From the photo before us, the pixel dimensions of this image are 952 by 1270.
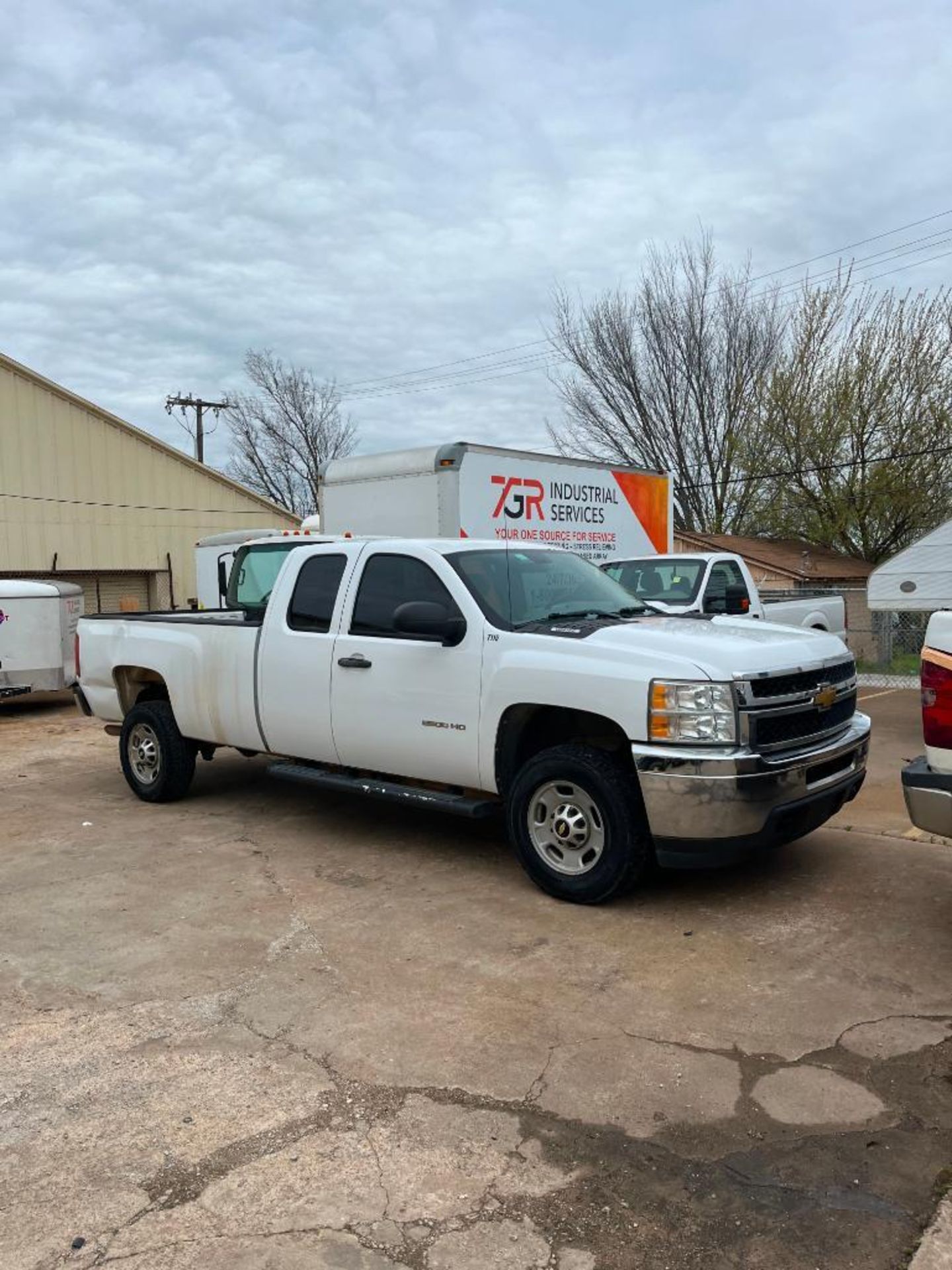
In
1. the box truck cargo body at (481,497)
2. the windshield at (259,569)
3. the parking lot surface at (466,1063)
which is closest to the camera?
the parking lot surface at (466,1063)

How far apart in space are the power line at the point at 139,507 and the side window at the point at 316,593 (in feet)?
58.4

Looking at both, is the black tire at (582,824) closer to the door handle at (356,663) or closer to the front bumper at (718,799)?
the front bumper at (718,799)

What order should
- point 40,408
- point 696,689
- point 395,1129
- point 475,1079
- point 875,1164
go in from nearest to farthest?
point 875,1164 → point 395,1129 → point 475,1079 → point 696,689 → point 40,408

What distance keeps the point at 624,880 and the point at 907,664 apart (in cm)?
1421

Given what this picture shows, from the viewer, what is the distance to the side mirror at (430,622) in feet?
18.4

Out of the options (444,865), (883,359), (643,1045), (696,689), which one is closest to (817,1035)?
(643,1045)

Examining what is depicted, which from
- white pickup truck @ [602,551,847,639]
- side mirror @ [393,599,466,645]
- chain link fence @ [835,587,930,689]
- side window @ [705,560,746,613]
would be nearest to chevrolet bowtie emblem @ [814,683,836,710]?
side mirror @ [393,599,466,645]

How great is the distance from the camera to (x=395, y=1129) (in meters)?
3.27

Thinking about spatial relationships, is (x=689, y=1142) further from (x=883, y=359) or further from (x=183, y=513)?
(x=883, y=359)

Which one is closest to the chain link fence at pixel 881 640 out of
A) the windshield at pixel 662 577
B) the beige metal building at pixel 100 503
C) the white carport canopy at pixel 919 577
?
the windshield at pixel 662 577

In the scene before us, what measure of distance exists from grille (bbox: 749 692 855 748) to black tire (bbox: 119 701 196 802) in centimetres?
460

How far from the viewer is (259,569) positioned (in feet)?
34.6

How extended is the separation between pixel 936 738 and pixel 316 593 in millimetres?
3937

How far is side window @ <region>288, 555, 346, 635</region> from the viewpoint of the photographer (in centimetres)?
664
